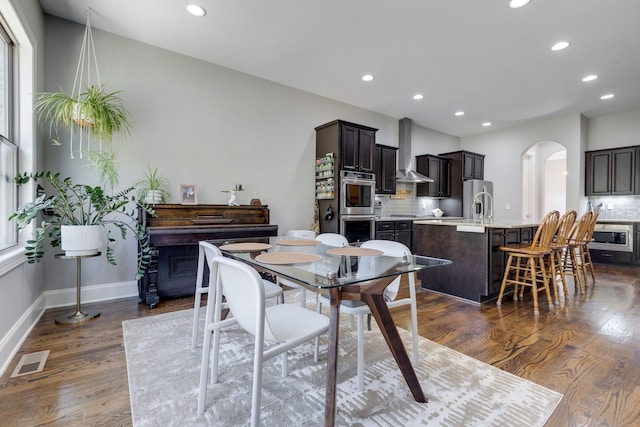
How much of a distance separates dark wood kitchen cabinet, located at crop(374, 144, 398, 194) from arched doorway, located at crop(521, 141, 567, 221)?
3.77m

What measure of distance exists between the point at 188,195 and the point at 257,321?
2.87 meters

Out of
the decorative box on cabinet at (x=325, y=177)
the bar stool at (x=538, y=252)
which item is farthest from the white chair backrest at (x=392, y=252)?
the decorative box on cabinet at (x=325, y=177)

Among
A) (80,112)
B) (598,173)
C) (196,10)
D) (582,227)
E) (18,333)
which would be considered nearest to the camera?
(18,333)

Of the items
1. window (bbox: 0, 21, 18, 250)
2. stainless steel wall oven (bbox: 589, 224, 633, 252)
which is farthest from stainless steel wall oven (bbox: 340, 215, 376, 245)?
stainless steel wall oven (bbox: 589, 224, 633, 252)

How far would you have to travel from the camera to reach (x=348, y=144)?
4.71 m

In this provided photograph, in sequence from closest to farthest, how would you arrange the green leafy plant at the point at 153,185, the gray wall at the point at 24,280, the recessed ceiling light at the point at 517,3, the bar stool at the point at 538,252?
the gray wall at the point at 24,280
the recessed ceiling light at the point at 517,3
the bar stool at the point at 538,252
the green leafy plant at the point at 153,185

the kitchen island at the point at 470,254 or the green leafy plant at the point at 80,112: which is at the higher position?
the green leafy plant at the point at 80,112

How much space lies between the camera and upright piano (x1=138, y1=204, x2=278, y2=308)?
2.98 m

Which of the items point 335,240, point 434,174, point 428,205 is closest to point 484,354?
point 335,240

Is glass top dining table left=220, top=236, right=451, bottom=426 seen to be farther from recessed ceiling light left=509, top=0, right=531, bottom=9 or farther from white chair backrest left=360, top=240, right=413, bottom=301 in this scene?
recessed ceiling light left=509, top=0, right=531, bottom=9

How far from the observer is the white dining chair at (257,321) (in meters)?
1.14

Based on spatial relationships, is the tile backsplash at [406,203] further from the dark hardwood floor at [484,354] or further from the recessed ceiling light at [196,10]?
the recessed ceiling light at [196,10]

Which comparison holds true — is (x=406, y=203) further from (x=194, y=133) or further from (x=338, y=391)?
(x=338, y=391)

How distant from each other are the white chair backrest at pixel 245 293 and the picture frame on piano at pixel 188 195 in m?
2.52
